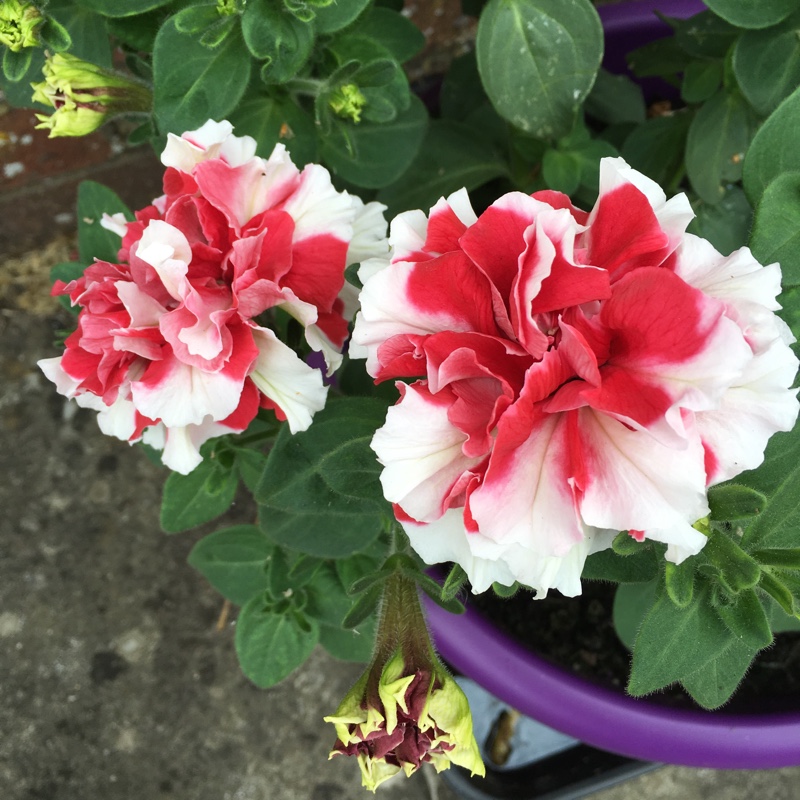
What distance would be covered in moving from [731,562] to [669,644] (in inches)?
2.2

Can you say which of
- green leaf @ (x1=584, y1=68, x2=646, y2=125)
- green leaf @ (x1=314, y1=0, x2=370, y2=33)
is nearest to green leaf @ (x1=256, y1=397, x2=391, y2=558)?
green leaf @ (x1=314, y1=0, x2=370, y2=33)

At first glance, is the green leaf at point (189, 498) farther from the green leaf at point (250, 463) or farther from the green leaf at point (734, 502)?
the green leaf at point (734, 502)

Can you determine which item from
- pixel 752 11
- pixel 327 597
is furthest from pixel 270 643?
pixel 752 11

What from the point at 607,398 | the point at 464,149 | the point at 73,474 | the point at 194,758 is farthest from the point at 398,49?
the point at 194,758

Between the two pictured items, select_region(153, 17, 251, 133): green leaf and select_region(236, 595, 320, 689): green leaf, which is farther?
select_region(236, 595, 320, 689): green leaf

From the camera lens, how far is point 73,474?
1033mm

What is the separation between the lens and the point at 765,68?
550mm

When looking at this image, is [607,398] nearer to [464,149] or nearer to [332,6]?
[332,6]

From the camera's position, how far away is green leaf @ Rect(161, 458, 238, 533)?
2.00 feet

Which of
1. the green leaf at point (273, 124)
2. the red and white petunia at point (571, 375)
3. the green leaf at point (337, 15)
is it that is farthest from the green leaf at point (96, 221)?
the red and white petunia at point (571, 375)

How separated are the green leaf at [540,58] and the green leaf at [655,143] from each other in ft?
0.58

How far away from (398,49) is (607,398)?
41cm

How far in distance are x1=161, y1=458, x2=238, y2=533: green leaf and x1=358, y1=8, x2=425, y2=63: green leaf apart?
1.08ft

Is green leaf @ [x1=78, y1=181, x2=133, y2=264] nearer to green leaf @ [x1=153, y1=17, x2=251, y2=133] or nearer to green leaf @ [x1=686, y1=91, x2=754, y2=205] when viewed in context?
green leaf @ [x1=153, y1=17, x2=251, y2=133]
